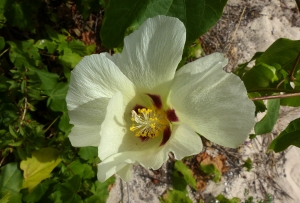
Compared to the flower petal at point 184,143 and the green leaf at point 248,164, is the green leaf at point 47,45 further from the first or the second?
the green leaf at point 248,164

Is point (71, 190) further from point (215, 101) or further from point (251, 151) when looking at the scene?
point (251, 151)

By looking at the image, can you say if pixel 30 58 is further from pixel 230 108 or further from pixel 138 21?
pixel 230 108

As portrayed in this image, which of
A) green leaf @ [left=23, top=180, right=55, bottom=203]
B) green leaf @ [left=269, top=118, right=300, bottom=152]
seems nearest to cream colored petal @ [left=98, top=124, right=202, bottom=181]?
green leaf @ [left=269, top=118, right=300, bottom=152]

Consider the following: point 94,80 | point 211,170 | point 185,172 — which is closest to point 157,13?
point 94,80

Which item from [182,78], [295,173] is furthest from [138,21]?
[295,173]

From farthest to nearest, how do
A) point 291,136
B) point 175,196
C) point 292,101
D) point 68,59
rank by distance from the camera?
1. point 175,196
2. point 68,59
3. point 292,101
4. point 291,136

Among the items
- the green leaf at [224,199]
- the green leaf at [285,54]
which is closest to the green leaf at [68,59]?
the green leaf at [285,54]
